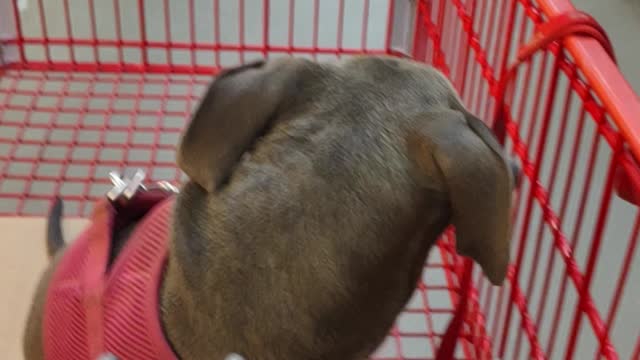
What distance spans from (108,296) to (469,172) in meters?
0.33

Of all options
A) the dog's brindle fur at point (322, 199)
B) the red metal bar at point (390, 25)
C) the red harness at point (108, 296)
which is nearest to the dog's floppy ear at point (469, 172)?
the dog's brindle fur at point (322, 199)

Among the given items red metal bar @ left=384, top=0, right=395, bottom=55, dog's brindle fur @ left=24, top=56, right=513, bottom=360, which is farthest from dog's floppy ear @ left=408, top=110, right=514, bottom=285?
red metal bar @ left=384, top=0, right=395, bottom=55

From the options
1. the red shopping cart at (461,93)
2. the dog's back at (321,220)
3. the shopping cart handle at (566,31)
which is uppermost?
the shopping cart handle at (566,31)

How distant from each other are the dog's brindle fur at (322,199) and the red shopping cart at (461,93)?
148mm

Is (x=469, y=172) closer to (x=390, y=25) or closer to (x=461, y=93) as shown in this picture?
(x=461, y=93)

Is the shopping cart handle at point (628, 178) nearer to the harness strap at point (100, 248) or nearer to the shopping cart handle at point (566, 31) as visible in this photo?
the shopping cart handle at point (566, 31)

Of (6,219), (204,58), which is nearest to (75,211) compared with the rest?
(6,219)

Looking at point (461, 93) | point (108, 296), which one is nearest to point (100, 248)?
point (108, 296)

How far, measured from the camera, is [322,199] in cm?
71

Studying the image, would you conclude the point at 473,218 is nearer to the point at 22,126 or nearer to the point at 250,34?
the point at 22,126

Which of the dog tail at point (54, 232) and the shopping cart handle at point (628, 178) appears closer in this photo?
the shopping cart handle at point (628, 178)

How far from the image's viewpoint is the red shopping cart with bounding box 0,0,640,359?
978 mm

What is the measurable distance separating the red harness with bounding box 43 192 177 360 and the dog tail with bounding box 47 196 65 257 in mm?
202

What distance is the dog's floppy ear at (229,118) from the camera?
2.39 feet
